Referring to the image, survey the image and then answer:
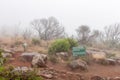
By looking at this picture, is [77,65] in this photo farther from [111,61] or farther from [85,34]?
[85,34]

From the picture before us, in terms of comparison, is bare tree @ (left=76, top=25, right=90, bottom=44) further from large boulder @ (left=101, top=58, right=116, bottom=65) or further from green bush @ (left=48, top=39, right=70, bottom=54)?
large boulder @ (left=101, top=58, right=116, bottom=65)

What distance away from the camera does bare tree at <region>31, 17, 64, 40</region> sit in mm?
30444

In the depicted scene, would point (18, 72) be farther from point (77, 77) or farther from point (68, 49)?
point (68, 49)

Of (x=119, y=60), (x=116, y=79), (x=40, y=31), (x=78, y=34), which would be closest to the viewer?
(x=116, y=79)

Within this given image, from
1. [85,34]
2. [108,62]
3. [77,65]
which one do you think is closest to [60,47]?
[108,62]

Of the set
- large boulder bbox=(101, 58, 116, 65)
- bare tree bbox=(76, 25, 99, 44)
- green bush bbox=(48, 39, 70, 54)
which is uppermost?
bare tree bbox=(76, 25, 99, 44)

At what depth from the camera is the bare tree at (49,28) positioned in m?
30.4

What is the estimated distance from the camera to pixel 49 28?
102ft

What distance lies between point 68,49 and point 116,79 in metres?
6.64

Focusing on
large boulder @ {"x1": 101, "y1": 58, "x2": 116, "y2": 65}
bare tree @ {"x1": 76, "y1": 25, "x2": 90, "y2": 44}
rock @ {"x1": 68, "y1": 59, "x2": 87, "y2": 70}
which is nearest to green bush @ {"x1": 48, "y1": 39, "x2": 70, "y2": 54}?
large boulder @ {"x1": 101, "y1": 58, "x2": 116, "y2": 65}

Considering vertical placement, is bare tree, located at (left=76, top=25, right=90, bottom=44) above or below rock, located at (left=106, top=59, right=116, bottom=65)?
above

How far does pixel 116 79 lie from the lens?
981cm

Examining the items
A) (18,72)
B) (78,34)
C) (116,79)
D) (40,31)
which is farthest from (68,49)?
(40,31)

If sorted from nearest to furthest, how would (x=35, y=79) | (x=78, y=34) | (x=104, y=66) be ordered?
(x=35, y=79), (x=104, y=66), (x=78, y=34)
